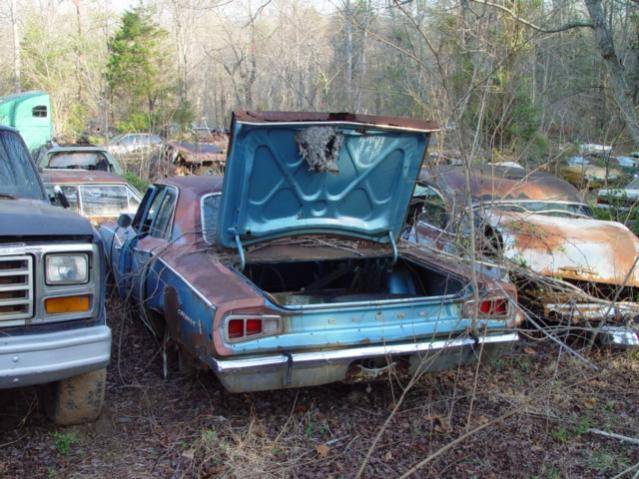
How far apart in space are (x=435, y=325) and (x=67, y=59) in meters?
29.0

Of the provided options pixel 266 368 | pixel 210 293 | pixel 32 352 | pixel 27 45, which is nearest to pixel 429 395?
pixel 266 368

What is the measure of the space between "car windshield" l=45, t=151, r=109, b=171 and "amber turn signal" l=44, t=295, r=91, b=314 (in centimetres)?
944

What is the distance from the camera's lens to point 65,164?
12227 millimetres

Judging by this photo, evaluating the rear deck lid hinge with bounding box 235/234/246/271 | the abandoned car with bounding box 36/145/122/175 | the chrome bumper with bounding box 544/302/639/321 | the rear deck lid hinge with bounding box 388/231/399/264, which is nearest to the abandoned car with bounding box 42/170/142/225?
the abandoned car with bounding box 36/145/122/175

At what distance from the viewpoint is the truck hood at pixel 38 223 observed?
323 cm

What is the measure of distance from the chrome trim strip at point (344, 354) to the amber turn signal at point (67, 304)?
0.75 m

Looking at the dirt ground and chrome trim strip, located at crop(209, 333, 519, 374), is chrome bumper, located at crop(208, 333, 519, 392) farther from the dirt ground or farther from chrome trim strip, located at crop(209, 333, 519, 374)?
the dirt ground

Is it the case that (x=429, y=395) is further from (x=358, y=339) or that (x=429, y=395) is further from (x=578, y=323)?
(x=578, y=323)

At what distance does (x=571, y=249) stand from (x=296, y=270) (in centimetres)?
240

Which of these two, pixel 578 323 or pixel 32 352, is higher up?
pixel 32 352

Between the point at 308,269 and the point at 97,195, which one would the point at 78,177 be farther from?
the point at 308,269

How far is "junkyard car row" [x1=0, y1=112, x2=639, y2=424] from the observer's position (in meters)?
3.35

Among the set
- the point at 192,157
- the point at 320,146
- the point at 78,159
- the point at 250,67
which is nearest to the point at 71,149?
the point at 78,159

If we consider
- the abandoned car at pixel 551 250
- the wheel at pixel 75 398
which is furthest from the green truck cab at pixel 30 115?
the wheel at pixel 75 398
